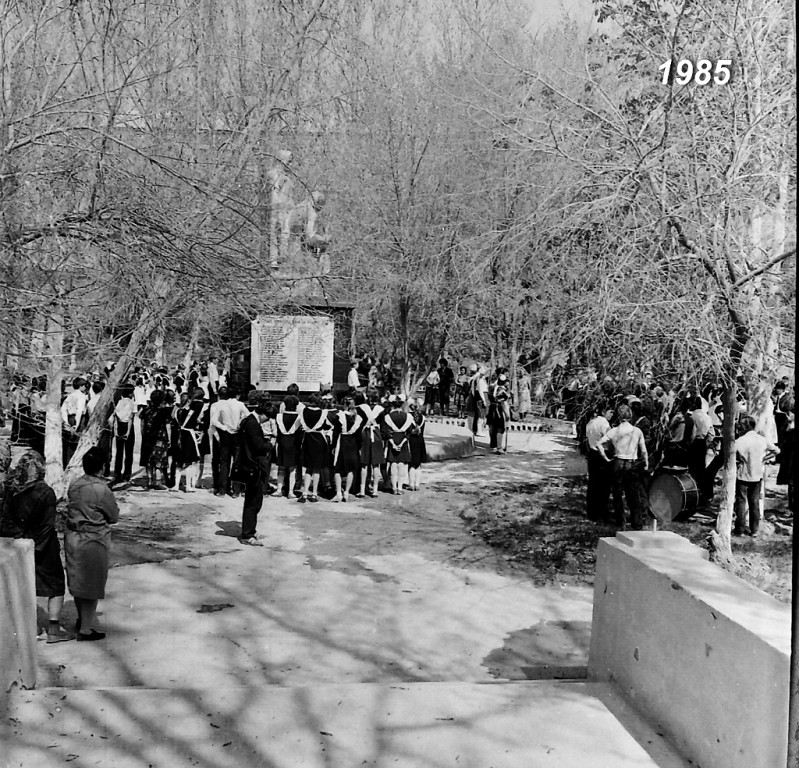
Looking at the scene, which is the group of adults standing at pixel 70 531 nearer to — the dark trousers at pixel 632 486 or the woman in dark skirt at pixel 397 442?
the dark trousers at pixel 632 486

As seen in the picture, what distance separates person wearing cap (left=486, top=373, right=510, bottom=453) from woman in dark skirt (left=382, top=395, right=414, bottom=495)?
16.0ft

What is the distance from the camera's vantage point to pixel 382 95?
747 inches

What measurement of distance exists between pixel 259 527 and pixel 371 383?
526 inches

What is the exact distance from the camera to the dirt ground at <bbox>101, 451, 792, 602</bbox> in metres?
9.00

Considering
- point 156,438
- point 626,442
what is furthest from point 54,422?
point 626,442

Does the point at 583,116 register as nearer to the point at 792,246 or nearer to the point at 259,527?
the point at 792,246

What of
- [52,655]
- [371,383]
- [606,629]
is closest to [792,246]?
[606,629]

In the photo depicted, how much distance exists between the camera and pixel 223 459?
12062 millimetres

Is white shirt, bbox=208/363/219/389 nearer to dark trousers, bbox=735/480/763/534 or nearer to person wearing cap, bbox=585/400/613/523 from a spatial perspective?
person wearing cap, bbox=585/400/613/523

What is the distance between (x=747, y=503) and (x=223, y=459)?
6509mm

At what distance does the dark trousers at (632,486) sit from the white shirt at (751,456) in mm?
1107

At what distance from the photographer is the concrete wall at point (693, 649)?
11.6ft

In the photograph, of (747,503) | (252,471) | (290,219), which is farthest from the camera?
(290,219)

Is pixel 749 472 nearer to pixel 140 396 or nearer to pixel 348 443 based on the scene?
pixel 348 443
